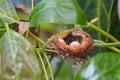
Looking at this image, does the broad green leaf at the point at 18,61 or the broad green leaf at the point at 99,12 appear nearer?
the broad green leaf at the point at 18,61

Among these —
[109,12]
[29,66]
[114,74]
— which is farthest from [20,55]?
[109,12]

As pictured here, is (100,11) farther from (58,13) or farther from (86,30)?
(58,13)

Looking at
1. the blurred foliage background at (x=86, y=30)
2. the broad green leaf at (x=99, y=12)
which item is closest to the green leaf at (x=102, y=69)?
the blurred foliage background at (x=86, y=30)

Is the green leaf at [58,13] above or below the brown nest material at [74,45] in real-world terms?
above

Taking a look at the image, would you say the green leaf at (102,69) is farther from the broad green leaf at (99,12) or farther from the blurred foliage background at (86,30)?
the broad green leaf at (99,12)

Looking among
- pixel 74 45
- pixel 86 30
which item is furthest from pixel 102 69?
pixel 86 30

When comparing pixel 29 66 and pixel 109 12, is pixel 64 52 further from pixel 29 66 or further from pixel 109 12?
pixel 109 12

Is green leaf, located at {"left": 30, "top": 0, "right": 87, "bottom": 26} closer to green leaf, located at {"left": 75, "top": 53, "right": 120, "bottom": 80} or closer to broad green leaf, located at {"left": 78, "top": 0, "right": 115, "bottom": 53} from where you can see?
green leaf, located at {"left": 75, "top": 53, "right": 120, "bottom": 80}
